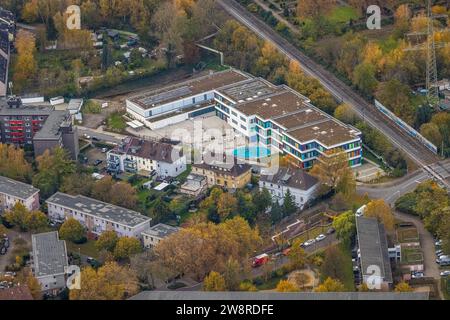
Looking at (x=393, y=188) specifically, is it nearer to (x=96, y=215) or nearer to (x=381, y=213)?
(x=381, y=213)

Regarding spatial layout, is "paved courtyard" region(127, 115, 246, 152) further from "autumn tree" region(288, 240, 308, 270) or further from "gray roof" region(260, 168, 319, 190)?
"autumn tree" region(288, 240, 308, 270)

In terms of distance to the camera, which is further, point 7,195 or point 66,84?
point 66,84

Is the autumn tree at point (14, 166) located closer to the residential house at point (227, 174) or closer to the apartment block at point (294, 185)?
the residential house at point (227, 174)

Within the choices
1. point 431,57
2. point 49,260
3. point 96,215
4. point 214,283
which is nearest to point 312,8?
point 431,57

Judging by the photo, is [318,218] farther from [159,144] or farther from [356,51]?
[356,51]

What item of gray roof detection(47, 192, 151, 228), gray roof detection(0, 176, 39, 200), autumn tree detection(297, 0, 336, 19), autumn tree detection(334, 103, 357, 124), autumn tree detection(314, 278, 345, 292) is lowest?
gray roof detection(47, 192, 151, 228)

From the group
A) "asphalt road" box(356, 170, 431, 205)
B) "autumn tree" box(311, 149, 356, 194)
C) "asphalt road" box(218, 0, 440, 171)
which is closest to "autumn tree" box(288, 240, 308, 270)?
"autumn tree" box(311, 149, 356, 194)

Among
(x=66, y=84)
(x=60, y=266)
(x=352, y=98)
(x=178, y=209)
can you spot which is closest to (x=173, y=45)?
(x=66, y=84)
